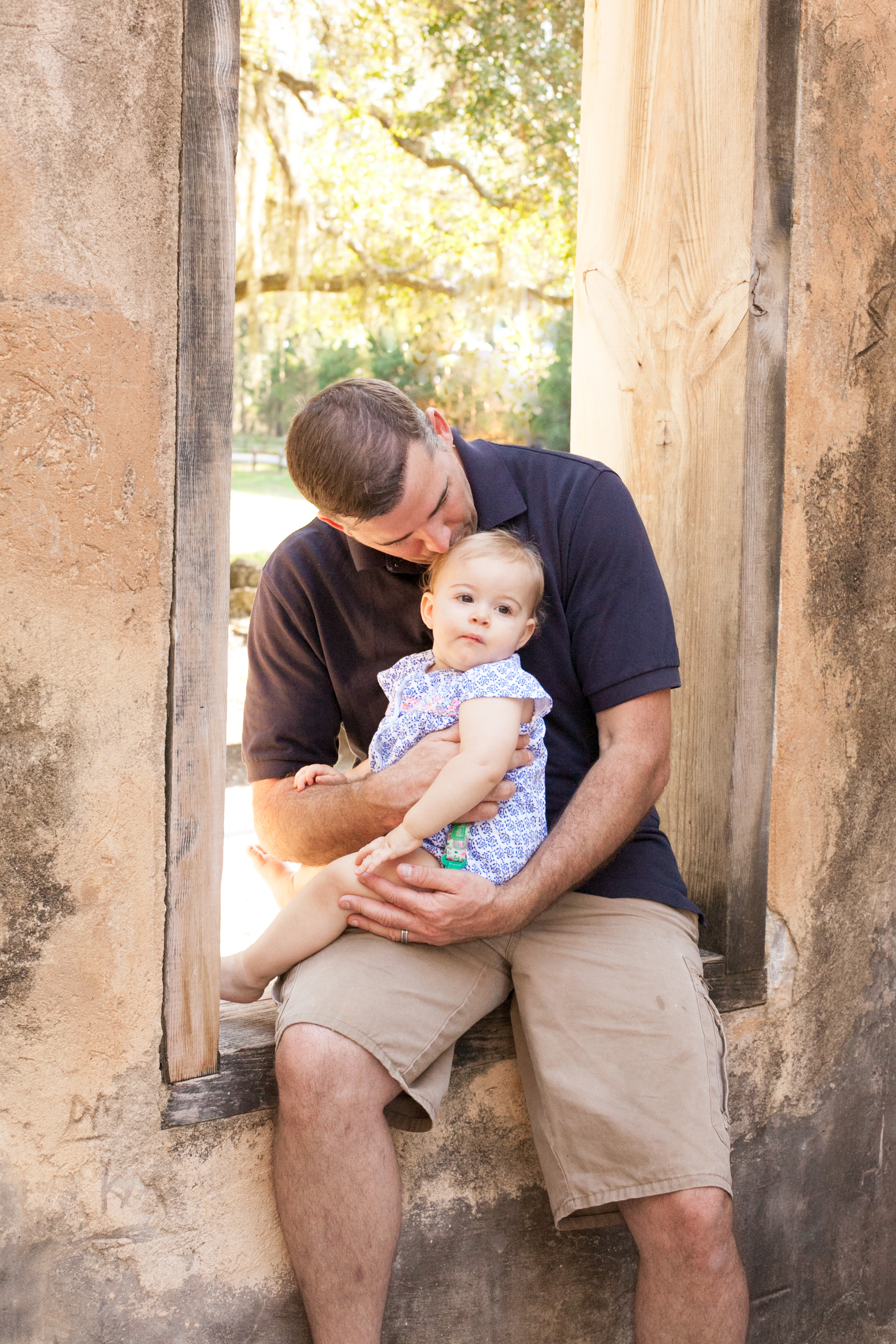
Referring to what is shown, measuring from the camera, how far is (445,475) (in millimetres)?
2090

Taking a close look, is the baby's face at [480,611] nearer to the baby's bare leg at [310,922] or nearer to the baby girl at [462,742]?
the baby girl at [462,742]

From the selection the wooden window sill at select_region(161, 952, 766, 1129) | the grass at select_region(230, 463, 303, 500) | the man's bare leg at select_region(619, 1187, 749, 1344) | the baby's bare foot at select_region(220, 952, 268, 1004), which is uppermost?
the grass at select_region(230, 463, 303, 500)

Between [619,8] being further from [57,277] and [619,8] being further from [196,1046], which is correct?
[196,1046]

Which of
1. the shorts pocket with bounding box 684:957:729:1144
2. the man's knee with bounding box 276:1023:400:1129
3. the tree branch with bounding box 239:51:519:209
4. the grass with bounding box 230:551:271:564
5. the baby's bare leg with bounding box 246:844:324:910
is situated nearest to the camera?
the man's knee with bounding box 276:1023:400:1129

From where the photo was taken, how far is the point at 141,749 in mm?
1687

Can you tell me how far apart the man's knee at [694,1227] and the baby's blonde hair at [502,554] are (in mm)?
990

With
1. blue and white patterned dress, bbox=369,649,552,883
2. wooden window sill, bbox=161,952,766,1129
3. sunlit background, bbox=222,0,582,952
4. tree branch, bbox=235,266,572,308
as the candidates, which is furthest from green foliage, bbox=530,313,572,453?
wooden window sill, bbox=161,952,766,1129

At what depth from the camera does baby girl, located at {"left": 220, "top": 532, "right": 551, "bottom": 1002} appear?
189cm

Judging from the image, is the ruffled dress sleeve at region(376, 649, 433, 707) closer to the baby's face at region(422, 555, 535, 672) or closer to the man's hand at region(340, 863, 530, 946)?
the baby's face at region(422, 555, 535, 672)

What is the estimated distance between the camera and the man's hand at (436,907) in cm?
187

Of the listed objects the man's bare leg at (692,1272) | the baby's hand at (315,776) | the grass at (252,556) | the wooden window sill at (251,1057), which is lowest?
the man's bare leg at (692,1272)

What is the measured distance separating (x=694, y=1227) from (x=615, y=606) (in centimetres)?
103

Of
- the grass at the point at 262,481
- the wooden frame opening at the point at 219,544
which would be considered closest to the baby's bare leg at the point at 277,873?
the wooden frame opening at the point at 219,544

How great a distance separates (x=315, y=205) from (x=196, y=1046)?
873cm
